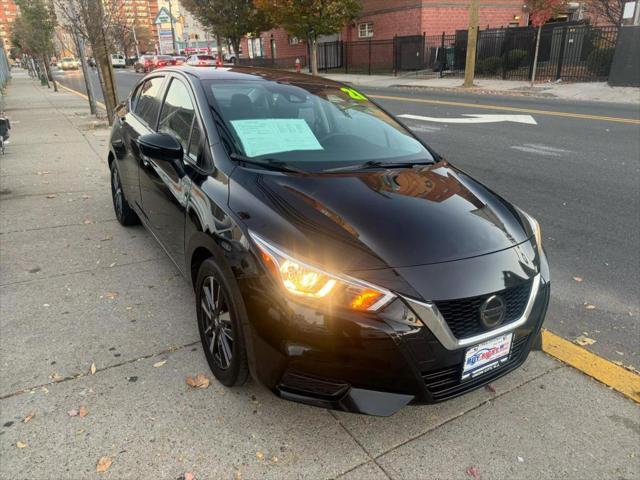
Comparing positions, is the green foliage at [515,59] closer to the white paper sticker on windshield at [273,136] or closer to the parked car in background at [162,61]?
the white paper sticker on windshield at [273,136]

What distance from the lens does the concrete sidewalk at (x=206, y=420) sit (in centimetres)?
222

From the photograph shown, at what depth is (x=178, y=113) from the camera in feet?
11.4

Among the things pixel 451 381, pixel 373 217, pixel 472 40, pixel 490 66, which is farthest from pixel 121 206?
pixel 490 66

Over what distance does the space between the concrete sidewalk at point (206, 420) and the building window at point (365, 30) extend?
3326 centimetres

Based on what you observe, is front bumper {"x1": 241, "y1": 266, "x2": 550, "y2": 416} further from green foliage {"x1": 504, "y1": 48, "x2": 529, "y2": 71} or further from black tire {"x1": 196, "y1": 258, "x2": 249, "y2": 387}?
green foliage {"x1": 504, "y1": 48, "x2": 529, "y2": 71}

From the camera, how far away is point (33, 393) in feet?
8.82

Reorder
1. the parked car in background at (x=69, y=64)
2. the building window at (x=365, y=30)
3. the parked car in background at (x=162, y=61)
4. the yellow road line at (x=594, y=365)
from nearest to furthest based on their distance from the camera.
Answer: the yellow road line at (x=594, y=365) → the building window at (x=365, y=30) → the parked car in background at (x=162, y=61) → the parked car in background at (x=69, y=64)

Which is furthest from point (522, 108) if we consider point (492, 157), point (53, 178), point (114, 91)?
point (53, 178)

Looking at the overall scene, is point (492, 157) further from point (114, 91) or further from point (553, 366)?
point (114, 91)

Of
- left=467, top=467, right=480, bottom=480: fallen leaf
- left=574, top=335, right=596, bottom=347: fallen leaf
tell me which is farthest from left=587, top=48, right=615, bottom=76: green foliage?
left=467, top=467, right=480, bottom=480: fallen leaf

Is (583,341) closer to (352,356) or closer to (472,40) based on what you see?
(352,356)

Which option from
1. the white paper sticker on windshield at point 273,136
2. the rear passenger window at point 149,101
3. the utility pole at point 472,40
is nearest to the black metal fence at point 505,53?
the utility pole at point 472,40

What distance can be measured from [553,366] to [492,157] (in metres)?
5.57

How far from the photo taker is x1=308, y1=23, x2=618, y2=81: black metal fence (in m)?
19.7
